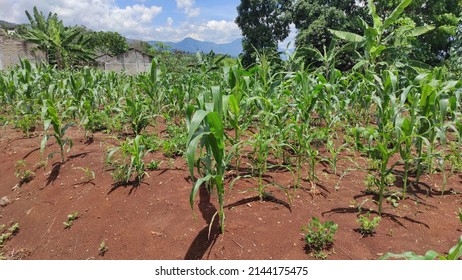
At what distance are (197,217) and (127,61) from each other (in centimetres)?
2291

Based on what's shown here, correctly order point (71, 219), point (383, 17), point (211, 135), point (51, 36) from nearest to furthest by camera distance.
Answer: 1. point (211, 135)
2. point (71, 219)
3. point (383, 17)
4. point (51, 36)

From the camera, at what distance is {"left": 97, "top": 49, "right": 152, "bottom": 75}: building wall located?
22.1 m

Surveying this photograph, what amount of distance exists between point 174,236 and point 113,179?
3.13 ft

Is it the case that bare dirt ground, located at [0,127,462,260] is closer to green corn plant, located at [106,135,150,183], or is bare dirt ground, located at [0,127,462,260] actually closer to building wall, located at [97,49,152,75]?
green corn plant, located at [106,135,150,183]

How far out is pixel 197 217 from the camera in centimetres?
211

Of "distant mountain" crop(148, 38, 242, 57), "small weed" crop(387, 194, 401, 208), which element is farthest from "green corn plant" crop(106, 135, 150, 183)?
"distant mountain" crop(148, 38, 242, 57)

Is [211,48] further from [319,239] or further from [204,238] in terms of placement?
[319,239]

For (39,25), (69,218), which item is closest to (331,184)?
(69,218)

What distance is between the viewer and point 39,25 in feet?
55.0

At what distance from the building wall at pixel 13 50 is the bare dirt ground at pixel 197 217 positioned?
827 inches

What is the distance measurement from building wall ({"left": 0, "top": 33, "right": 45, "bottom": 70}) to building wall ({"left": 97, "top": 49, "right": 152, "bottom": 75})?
399 cm

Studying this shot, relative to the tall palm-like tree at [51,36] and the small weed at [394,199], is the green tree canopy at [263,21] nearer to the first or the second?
the tall palm-like tree at [51,36]

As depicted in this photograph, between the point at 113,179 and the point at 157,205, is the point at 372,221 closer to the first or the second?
the point at 157,205

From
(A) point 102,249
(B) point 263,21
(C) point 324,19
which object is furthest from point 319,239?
(B) point 263,21
